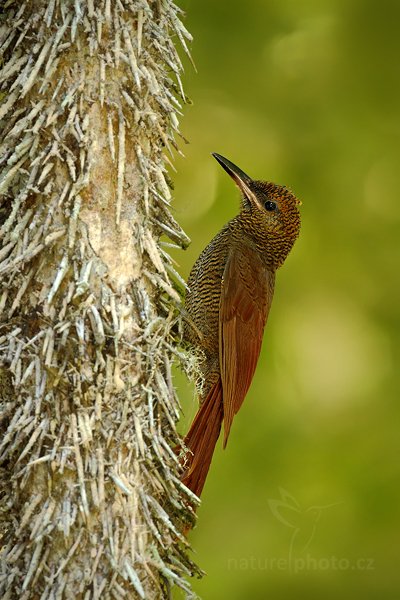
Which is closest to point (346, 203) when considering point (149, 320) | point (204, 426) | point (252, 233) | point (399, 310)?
point (399, 310)

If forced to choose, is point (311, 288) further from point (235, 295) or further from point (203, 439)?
point (203, 439)

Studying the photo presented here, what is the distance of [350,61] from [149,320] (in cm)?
312

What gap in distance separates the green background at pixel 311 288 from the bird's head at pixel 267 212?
0.84m

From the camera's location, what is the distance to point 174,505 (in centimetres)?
218

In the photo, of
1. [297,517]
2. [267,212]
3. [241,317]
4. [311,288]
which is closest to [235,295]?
[241,317]

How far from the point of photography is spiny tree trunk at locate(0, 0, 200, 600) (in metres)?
1.96

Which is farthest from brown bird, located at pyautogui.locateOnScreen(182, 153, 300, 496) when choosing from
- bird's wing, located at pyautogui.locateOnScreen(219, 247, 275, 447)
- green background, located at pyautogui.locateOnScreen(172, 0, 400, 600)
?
green background, located at pyautogui.locateOnScreen(172, 0, 400, 600)

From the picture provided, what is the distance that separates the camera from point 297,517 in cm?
466

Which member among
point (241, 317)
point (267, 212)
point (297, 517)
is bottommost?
point (297, 517)

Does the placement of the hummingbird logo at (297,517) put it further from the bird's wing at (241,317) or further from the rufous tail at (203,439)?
the rufous tail at (203,439)

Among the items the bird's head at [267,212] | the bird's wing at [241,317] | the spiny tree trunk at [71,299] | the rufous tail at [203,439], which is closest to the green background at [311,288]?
the bird's head at [267,212]

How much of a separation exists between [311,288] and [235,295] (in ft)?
4.41

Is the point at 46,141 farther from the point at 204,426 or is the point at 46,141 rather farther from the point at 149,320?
the point at 204,426

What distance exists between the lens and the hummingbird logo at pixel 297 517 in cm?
448
